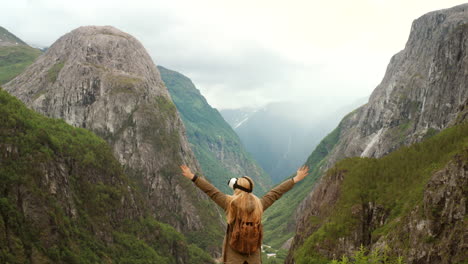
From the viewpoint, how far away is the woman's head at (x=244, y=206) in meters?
12.1

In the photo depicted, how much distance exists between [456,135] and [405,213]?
126ft

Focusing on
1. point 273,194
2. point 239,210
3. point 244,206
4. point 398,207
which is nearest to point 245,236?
point 239,210

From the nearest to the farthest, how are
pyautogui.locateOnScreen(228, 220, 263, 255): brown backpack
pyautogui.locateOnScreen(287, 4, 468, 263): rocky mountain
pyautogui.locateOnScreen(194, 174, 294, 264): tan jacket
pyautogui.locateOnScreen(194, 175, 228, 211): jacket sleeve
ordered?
pyautogui.locateOnScreen(228, 220, 263, 255): brown backpack
pyautogui.locateOnScreen(194, 174, 294, 264): tan jacket
pyautogui.locateOnScreen(194, 175, 228, 211): jacket sleeve
pyautogui.locateOnScreen(287, 4, 468, 263): rocky mountain

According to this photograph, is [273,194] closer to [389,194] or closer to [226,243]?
[226,243]

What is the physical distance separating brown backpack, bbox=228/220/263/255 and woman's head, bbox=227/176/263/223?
16 cm

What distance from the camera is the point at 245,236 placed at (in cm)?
1210

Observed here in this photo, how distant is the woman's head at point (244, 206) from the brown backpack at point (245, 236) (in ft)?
0.54

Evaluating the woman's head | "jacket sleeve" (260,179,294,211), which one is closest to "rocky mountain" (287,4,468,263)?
Result: "jacket sleeve" (260,179,294,211)

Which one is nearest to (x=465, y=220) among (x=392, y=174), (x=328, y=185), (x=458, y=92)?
(x=392, y=174)

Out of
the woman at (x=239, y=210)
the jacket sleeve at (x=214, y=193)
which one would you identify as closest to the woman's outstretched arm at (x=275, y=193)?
the woman at (x=239, y=210)

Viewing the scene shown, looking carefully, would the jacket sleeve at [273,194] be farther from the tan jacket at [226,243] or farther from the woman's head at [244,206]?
the woman's head at [244,206]

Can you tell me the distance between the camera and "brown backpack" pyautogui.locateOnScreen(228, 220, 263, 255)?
12070mm

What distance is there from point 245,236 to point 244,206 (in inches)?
32.9

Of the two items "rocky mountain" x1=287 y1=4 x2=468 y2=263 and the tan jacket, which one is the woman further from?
"rocky mountain" x1=287 y1=4 x2=468 y2=263
